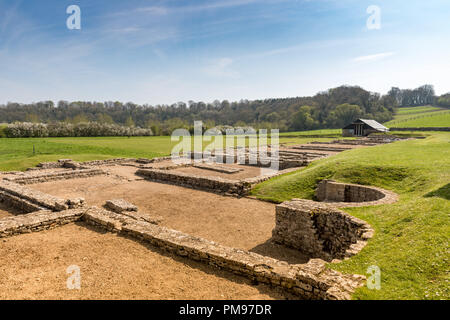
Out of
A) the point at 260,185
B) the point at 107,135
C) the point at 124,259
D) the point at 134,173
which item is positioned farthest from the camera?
the point at 107,135

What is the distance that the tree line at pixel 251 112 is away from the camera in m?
84.2

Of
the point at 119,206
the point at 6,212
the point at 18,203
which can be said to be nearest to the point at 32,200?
the point at 18,203

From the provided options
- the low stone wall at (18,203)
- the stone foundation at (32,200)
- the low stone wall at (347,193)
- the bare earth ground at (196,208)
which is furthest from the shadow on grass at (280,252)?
the low stone wall at (18,203)

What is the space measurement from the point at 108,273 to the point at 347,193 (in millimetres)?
9395

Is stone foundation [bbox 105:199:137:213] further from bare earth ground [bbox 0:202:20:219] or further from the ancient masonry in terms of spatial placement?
bare earth ground [bbox 0:202:20:219]

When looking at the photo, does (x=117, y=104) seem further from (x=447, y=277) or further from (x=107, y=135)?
(x=447, y=277)

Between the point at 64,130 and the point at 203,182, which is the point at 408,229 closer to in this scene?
the point at 203,182

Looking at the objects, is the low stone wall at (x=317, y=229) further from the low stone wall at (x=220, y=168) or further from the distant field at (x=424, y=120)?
the distant field at (x=424, y=120)

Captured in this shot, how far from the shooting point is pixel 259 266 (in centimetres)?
556

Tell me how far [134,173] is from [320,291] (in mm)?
17649

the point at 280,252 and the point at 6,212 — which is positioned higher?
the point at 6,212

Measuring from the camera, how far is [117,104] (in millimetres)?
136250

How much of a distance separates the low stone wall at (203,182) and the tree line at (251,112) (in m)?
48.5
